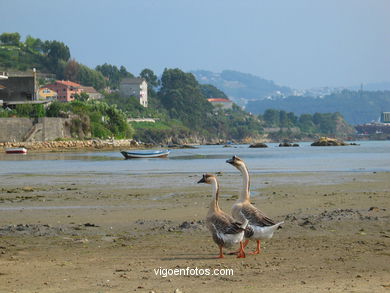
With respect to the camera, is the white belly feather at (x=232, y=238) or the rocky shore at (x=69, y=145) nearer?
the white belly feather at (x=232, y=238)

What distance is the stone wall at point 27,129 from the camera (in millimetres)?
92562

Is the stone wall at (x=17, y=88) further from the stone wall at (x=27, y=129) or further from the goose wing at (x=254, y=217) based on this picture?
the goose wing at (x=254, y=217)

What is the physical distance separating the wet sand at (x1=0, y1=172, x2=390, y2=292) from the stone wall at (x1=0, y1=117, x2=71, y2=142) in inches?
2737

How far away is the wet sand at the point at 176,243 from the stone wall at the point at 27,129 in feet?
228

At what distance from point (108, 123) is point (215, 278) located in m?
113

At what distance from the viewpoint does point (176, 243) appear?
13516mm

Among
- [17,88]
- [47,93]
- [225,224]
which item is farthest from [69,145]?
[47,93]

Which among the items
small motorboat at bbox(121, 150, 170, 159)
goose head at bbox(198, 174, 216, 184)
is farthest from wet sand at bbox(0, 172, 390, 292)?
small motorboat at bbox(121, 150, 170, 159)

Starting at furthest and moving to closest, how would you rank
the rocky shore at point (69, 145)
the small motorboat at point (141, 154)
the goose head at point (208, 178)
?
1. the rocky shore at point (69, 145)
2. the small motorboat at point (141, 154)
3. the goose head at point (208, 178)

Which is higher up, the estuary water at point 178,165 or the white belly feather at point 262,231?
the white belly feather at point 262,231

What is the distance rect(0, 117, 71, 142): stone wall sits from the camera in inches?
3644

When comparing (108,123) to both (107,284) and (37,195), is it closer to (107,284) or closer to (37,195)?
(37,195)

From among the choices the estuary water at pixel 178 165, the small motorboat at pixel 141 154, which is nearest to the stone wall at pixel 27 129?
the estuary water at pixel 178 165

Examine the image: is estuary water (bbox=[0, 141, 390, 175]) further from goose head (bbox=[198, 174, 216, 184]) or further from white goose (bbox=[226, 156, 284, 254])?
white goose (bbox=[226, 156, 284, 254])
